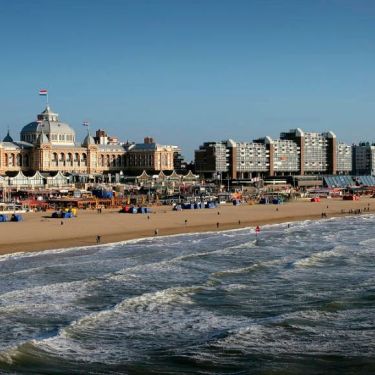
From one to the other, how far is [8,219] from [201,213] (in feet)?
71.5

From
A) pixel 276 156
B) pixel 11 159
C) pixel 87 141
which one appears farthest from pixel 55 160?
pixel 276 156

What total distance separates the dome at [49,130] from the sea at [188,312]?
113233 millimetres

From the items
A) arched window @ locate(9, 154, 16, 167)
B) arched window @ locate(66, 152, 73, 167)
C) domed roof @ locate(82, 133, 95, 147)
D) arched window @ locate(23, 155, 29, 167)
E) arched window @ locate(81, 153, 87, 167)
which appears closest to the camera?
arched window @ locate(9, 154, 16, 167)

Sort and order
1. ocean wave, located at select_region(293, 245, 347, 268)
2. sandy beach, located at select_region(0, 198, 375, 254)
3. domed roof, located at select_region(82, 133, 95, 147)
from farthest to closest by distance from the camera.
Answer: domed roof, located at select_region(82, 133, 95, 147) → sandy beach, located at select_region(0, 198, 375, 254) → ocean wave, located at select_region(293, 245, 347, 268)

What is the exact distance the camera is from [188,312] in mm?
25328

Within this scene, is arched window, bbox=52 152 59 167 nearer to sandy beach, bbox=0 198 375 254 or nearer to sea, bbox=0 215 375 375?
sandy beach, bbox=0 198 375 254

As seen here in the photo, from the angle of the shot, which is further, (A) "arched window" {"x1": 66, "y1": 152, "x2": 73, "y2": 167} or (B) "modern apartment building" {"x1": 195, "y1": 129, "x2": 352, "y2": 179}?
(B) "modern apartment building" {"x1": 195, "y1": 129, "x2": 352, "y2": 179}

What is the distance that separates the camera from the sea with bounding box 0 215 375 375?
1938cm

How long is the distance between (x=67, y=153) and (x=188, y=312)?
12718 cm

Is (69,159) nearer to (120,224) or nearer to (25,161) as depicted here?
(25,161)

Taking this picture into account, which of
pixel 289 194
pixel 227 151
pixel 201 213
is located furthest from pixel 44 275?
pixel 227 151

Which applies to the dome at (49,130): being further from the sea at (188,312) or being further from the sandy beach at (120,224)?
the sea at (188,312)

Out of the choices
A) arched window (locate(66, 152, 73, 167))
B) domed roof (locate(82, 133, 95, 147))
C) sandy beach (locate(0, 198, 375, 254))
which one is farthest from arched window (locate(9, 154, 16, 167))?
sandy beach (locate(0, 198, 375, 254))

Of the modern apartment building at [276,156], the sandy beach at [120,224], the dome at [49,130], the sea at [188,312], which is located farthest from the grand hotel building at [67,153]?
the sea at [188,312]
